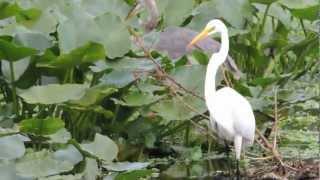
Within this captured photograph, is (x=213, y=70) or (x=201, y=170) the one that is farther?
(x=201, y=170)

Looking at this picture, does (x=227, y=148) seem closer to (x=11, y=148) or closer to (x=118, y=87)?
(x=118, y=87)

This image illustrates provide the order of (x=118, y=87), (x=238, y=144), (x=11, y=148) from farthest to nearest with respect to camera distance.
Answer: (x=238, y=144) < (x=118, y=87) < (x=11, y=148)

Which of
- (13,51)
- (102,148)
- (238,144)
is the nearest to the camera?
(102,148)

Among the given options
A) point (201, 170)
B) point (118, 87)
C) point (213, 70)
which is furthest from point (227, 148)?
point (118, 87)

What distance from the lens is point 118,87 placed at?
445 cm

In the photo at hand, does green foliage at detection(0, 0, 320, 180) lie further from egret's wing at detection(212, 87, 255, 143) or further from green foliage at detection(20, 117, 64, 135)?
egret's wing at detection(212, 87, 255, 143)

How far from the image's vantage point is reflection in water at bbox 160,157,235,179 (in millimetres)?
4762

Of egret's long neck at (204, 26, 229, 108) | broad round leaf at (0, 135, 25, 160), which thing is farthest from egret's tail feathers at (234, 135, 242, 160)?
broad round leaf at (0, 135, 25, 160)

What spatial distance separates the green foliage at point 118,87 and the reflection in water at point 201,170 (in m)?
0.02

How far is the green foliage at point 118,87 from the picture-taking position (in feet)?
12.5

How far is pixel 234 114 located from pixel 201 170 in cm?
48

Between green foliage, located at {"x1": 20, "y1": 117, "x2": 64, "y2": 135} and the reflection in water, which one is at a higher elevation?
green foliage, located at {"x1": 20, "y1": 117, "x2": 64, "y2": 135}

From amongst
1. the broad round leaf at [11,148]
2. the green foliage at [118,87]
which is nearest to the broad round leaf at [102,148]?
the green foliage at [118,87]

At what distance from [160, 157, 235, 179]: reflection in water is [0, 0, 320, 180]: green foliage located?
16mm
